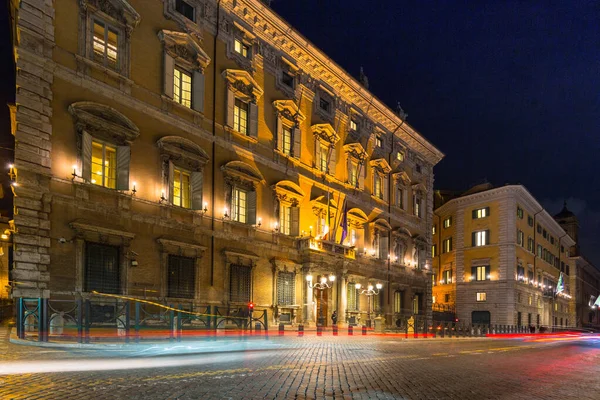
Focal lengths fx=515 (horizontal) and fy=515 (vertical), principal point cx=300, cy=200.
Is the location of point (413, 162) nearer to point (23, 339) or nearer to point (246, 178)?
point (246, 178)

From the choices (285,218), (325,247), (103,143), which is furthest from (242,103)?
(325,247)

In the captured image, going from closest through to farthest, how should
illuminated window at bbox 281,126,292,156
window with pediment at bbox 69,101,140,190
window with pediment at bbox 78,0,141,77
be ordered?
1. window with pediment at bbox 69,101,140,190
2. window with pediment at bbox 78,0,141,77
3. illuminated window at bbox 281,126,292,156

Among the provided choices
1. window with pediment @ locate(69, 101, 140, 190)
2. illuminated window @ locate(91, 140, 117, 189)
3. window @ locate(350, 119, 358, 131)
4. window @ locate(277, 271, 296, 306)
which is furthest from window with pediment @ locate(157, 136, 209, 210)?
window @ locate(350, 119, 358, 131)

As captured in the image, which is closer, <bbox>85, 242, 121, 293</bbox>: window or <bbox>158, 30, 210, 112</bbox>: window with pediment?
<bbox>85, 242, 121, 293</bbox>: window

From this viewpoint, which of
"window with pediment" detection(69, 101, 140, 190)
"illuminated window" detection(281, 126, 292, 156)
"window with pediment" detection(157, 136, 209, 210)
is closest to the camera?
"window with pediment" detection(69, 101, 140, 190)

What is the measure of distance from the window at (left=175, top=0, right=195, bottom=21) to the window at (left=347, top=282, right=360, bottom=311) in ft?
68.7

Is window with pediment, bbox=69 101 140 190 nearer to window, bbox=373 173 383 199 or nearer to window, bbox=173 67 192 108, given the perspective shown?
window, bbox=173 67 192 108

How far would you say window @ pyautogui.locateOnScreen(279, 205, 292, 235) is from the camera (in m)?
31.5

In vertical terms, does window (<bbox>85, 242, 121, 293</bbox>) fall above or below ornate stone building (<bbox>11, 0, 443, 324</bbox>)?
below

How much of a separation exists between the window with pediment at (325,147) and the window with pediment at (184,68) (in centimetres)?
1066

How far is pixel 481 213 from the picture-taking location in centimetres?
6259

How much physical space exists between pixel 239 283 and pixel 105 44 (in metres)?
13.5

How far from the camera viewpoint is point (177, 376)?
1077cm

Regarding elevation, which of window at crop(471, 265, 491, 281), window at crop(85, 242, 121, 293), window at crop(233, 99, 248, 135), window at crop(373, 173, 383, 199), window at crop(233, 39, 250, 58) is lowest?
window at crop(471, 265, 491, 281)
